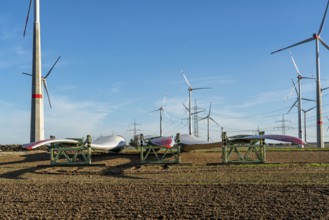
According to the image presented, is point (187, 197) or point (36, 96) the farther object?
point (36, 96)

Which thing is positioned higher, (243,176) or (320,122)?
(320,122)

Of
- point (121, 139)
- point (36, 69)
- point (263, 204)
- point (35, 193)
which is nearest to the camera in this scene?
point (263, 204)

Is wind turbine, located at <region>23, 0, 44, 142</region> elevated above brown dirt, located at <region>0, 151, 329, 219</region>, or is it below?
above

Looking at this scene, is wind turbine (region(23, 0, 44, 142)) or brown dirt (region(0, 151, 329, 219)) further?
wind turbine (region(23, 0, 44, 142))

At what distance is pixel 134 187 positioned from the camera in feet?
53.3

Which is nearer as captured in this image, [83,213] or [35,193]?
[83,213]

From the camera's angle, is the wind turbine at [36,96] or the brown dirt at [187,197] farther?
the wind turbine at [36,96]

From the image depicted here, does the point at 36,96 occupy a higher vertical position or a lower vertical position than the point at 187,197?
higher

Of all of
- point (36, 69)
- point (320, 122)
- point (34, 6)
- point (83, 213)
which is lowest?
point (83, 213)

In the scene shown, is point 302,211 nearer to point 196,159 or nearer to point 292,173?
point 292,173

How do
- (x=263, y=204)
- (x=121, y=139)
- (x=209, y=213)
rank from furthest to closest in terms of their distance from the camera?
(x=121, y=139) → (x=263, y=204) → (x=209, y=213)

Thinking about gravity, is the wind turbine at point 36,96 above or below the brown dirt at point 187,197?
above

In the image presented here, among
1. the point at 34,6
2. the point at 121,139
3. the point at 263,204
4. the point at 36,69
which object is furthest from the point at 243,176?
the point at 34,6

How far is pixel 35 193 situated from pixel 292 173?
40.4 ft
